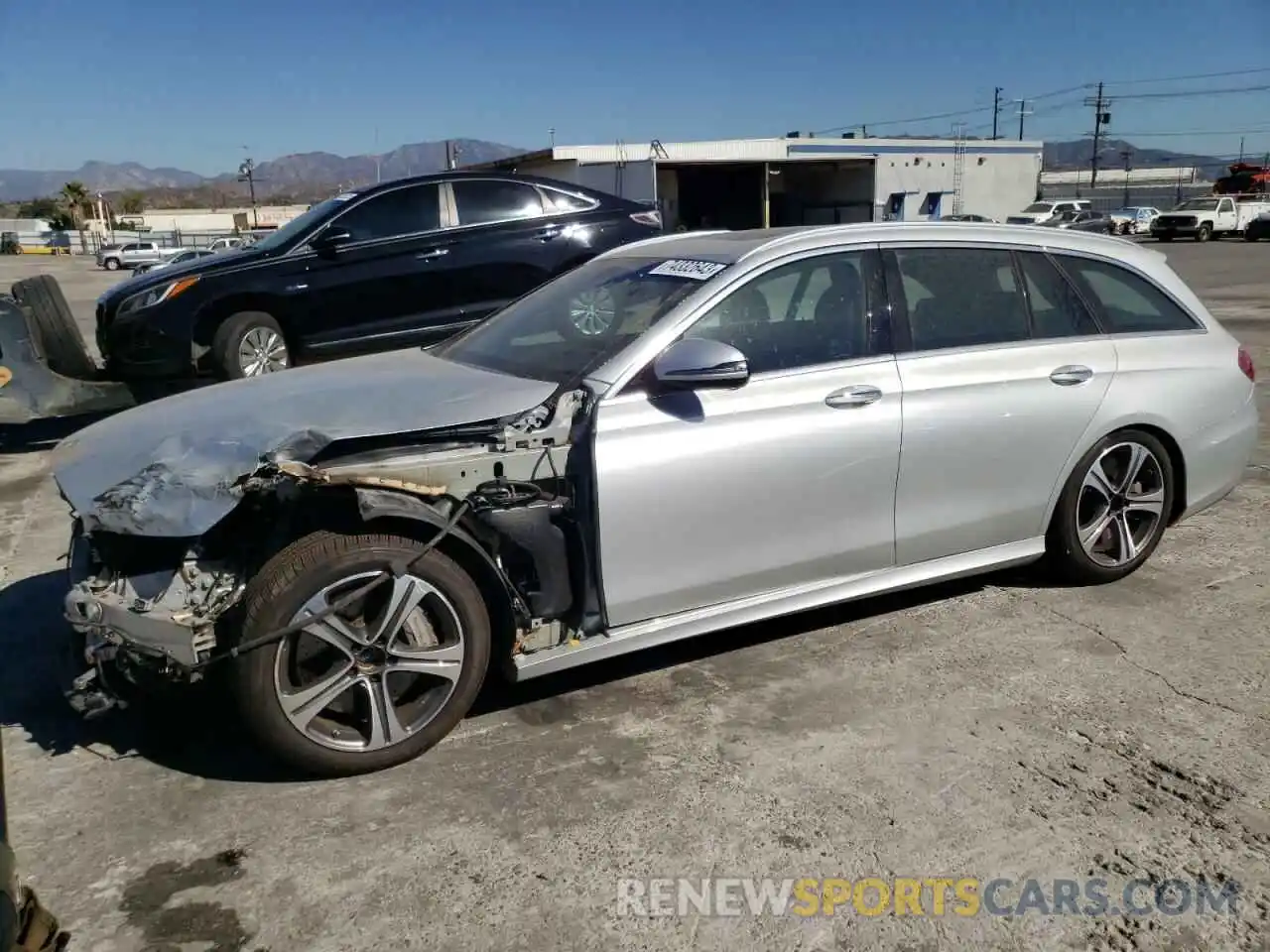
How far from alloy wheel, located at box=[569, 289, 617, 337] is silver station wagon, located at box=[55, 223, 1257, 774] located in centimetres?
2

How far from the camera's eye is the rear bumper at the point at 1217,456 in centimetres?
464

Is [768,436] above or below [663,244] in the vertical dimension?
below

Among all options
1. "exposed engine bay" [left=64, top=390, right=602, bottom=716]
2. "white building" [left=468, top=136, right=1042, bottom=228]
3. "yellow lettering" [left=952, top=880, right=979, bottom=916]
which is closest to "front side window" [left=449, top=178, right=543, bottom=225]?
"exposed engine bay" [left=64, top=390, right=602, bottom=716]

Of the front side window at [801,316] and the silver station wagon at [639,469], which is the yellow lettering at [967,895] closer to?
the silver station wagon at [639,469]

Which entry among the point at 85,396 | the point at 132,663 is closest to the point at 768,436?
the point at 132,663

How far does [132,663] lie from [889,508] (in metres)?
2.68

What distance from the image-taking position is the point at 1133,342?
4.50 meters

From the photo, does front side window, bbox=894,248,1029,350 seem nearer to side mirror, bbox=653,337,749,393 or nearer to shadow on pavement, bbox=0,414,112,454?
side mirror, bbox=653,337,749,393

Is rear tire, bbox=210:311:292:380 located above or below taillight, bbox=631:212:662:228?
below

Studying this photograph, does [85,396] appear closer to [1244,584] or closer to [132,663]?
[132,663]

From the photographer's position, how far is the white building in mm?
39375

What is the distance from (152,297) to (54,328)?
74 centimetres

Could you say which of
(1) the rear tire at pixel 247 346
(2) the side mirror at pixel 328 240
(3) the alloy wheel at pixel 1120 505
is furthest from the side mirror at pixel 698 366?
(2) the side mirror at pixel 328 240

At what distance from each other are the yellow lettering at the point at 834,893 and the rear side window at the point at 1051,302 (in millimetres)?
2651
